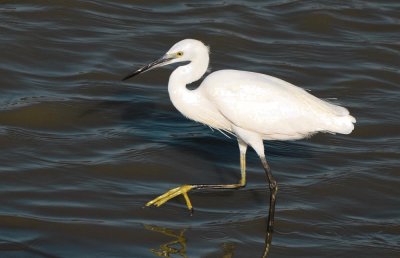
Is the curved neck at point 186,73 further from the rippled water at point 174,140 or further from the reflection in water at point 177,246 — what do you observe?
the reflection in water at point 177,246

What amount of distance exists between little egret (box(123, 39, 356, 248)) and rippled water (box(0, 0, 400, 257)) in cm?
52

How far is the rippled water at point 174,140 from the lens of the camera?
825cm

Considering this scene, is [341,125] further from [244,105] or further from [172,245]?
[172,245]

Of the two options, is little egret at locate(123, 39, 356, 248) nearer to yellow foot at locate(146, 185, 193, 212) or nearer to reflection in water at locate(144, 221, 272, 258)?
yellow foot at locate(146, 185, 193, 212)

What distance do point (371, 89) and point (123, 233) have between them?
16.1ft

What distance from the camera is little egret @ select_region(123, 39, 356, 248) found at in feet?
29.1

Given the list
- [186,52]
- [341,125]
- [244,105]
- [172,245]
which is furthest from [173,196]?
[341,125]

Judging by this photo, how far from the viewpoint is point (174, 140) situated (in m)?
10.4

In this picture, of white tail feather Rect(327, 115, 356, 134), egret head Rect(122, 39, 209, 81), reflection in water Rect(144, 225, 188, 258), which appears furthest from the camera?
white tail feather Rect(327, 115, 356, 134)

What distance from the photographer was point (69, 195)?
8742 mm

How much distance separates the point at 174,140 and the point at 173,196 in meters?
1.71

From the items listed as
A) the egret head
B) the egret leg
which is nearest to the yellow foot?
the egret leg

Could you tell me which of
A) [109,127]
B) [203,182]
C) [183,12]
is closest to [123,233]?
[203,182]

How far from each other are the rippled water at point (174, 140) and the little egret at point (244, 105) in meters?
0.52
